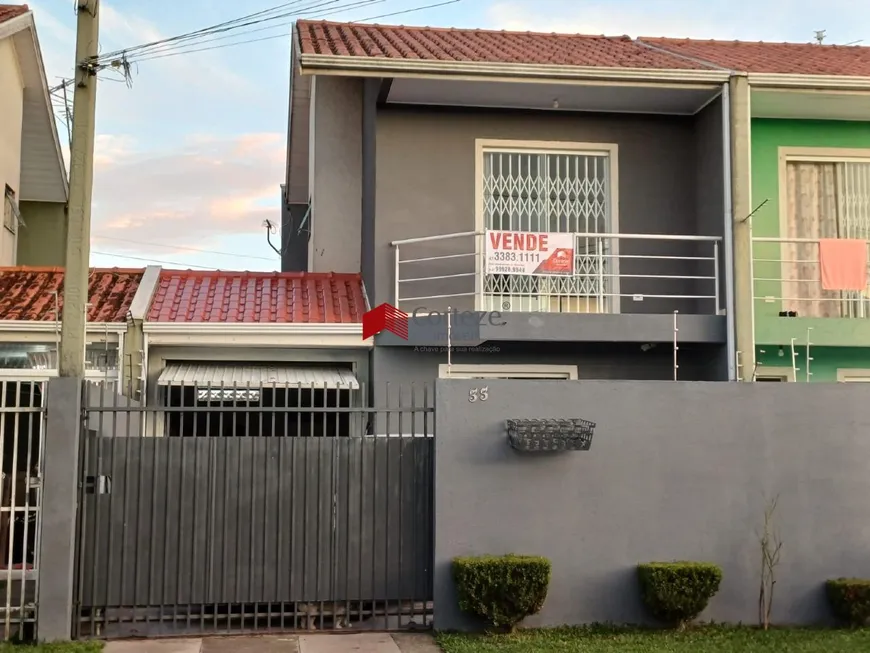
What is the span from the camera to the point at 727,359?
12.2 meters

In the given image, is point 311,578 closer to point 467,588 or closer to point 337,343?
point 467,588

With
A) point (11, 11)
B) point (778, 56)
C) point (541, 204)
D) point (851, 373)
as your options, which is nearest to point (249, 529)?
point (541, 204)

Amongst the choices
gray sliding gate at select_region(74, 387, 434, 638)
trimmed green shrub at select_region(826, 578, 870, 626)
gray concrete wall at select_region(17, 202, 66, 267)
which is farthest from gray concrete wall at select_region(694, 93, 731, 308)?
gray concrete wall at select_region(17, 202, 66, 267)

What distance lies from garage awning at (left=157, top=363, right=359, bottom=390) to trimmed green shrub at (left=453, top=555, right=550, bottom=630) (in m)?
3.16

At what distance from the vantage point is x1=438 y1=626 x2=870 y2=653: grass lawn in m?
8.21

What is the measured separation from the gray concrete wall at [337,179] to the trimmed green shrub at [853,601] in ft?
26.7

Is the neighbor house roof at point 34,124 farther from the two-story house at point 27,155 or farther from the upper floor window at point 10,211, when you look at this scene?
the upper floor window at point 10,211

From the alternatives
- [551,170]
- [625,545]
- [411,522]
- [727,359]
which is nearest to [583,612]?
[625,545]

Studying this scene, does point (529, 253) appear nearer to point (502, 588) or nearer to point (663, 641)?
point (502, 588)

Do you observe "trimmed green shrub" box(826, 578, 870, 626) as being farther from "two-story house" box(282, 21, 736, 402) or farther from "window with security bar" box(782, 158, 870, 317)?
"window with security bar" box(782, 158, 870, 317)

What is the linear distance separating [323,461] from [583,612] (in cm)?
279

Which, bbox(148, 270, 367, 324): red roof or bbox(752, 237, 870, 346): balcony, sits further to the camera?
bbox(752, 237, 870, 346): balcony

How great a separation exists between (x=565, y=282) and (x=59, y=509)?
719 centimetres

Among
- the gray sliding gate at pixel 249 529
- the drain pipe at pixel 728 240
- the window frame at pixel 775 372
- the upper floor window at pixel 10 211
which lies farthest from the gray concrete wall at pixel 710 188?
the upper floor window at pixel 10 211
